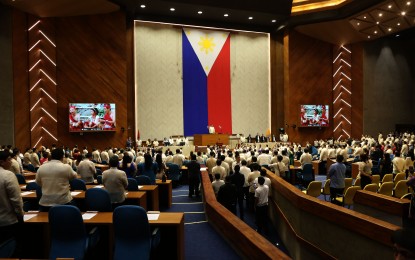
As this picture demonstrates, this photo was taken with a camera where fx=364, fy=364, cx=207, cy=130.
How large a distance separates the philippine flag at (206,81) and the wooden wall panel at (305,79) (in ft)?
12.9

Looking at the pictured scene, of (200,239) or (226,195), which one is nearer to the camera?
(200,239)

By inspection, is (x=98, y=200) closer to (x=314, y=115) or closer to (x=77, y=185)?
(x=77, y=185)

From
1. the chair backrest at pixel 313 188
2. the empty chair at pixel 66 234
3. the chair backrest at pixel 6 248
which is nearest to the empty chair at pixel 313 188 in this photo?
the chair backrest at pixel 313 188

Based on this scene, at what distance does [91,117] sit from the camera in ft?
61.5

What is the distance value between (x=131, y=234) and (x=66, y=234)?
0.72 metres

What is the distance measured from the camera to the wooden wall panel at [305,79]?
77.2ft

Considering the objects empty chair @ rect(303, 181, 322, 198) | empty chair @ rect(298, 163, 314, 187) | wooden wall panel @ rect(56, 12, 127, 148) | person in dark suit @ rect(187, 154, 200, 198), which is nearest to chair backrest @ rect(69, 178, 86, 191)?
person in dark suit @ rect(187, 154, 200, 198)

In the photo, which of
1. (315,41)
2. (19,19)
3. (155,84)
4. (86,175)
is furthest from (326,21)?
(86,175)

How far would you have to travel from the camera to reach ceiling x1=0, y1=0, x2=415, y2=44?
1777 centimetres

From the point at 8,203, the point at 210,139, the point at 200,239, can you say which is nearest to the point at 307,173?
the point at 200,239

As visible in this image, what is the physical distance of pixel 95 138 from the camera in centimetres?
1919

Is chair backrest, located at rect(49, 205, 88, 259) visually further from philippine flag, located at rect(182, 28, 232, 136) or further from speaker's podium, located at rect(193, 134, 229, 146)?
philippine flag, located at rect(182, 28, 232, 136)

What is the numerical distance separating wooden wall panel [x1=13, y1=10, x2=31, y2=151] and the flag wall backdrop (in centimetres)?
660

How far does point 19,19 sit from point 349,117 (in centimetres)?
2047
